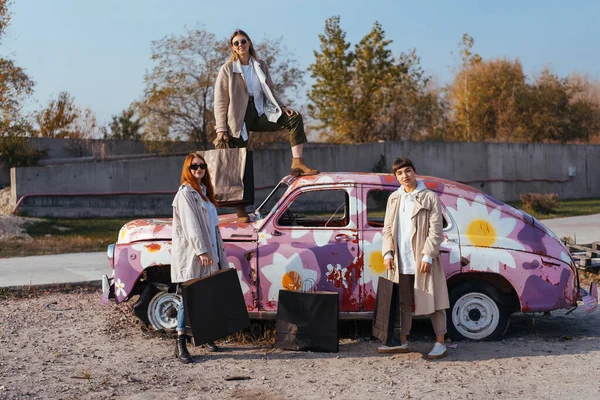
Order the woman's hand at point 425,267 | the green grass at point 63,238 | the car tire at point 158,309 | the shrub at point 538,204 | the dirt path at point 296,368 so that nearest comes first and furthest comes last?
the dirt path at point 296,368 → the woman's hand at point 425,267 → the car tire at point 158,309 → the green grass at point 63,238 → the shrub at point 538,204

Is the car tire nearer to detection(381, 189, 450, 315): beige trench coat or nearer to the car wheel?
detection(381, 189, 450, 315): beige trench coat

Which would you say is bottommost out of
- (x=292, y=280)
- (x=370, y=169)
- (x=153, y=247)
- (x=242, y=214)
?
(x=292, y=280)

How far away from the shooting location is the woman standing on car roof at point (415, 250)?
273 inches

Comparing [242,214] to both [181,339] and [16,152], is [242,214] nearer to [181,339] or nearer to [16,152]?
[181,339]

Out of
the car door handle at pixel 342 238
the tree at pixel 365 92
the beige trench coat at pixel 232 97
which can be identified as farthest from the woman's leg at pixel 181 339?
the tree at pixel 365 92

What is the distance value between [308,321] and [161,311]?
1.78 metres

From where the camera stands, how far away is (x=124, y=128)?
29.1 metres

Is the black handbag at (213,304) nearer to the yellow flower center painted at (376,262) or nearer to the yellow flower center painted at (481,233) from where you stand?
the yellow flower center painted at (376,262)

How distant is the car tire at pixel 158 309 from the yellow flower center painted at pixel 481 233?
3215mm

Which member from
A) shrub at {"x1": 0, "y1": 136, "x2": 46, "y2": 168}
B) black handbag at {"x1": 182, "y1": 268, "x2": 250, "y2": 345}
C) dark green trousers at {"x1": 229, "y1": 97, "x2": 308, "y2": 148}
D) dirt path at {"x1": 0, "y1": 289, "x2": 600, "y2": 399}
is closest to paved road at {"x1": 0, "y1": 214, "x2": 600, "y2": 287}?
dirt path at {"x1": 0, "y1": 289, "x2": 600, "y2": 399}

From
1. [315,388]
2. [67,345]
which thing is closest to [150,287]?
[67,345]

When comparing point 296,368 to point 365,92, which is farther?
point 365,92

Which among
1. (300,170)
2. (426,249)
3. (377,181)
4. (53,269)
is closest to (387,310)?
(426,249)

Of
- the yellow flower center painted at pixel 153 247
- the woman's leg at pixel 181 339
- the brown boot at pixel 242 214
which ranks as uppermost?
the brown boot at pixel 242 214
